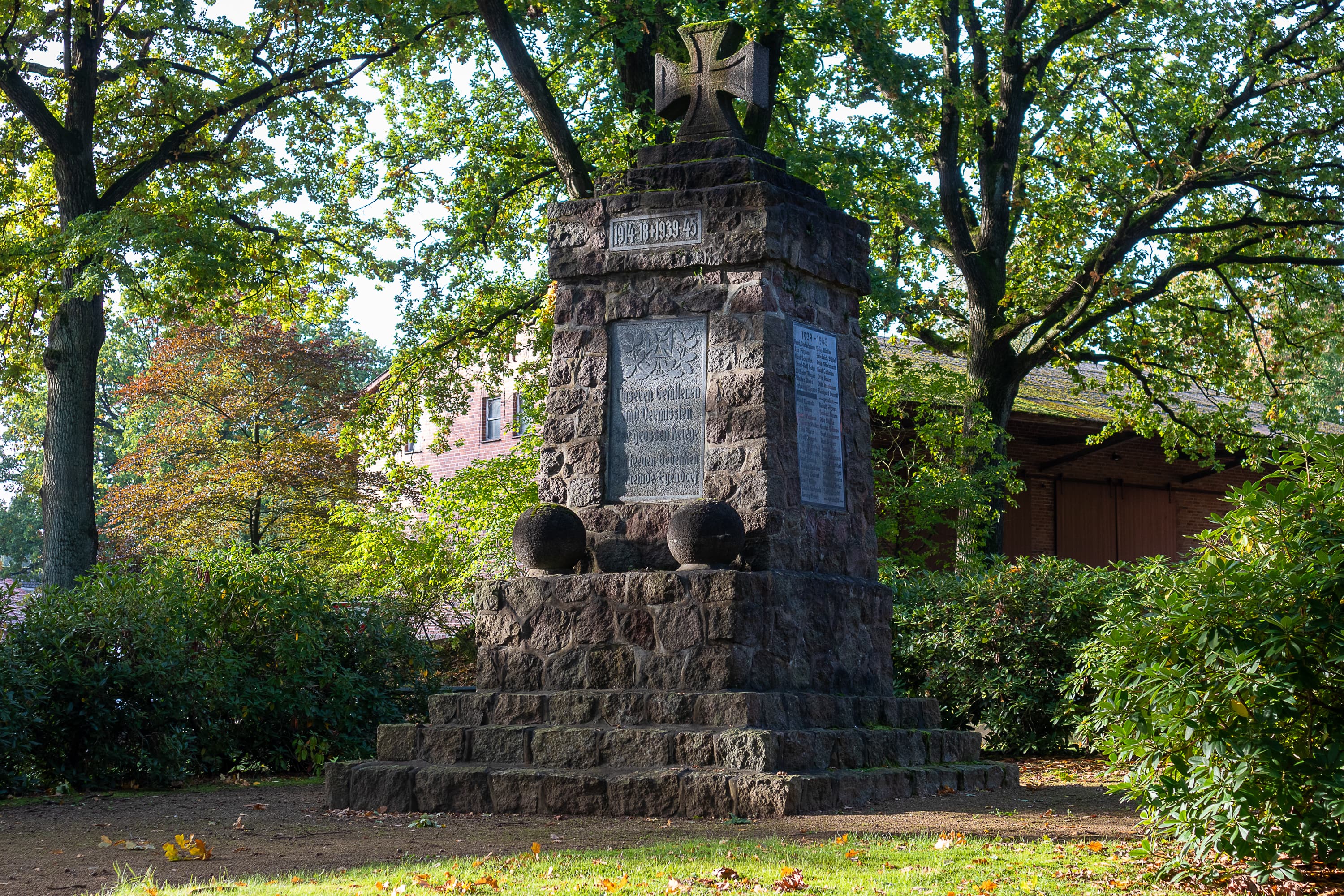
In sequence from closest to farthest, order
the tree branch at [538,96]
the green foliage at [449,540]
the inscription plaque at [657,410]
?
the inscription plaque at [657,410] < the tree branch at [538,96] < the green foliage at [449,540]

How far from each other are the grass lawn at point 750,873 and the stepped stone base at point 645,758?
3.42ft

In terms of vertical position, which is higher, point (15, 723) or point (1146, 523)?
point (1146, 523)

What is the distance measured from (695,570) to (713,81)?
375 cm

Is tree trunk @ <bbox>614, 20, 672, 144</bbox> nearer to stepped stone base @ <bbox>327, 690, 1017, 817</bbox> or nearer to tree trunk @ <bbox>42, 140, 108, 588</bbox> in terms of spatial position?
tree trunk @ <bbox>42, 140, 108, 588</bbox>

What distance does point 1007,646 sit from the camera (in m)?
11.9

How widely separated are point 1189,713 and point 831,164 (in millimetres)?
11165

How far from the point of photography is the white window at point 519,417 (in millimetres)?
18625

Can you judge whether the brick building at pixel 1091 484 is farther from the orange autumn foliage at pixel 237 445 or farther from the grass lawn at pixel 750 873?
the grass lawn at pixel 750 873

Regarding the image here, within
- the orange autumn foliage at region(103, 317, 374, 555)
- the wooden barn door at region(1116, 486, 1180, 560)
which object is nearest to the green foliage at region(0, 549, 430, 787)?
the orange autumn foliage at region(103, 317, 374, 555)

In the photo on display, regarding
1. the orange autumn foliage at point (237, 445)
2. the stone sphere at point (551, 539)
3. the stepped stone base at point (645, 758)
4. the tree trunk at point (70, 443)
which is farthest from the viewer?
the orange autumn foliage at point (237, 445)

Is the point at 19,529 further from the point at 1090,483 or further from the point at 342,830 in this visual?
the point at 342,830

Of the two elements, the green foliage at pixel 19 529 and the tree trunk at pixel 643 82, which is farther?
the green foliage at pixel 19 529

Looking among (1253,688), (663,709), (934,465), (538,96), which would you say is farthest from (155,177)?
(1253,688)

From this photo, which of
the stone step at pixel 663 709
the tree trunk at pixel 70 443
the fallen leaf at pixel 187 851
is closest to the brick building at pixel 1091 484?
the tree trunk at pixel 70 443
